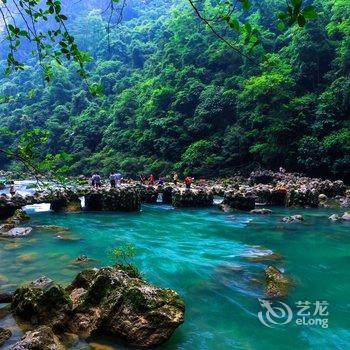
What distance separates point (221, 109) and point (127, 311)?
35257 mm

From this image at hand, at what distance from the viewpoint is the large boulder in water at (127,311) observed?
6.52 meters

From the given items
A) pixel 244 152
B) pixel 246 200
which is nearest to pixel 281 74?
pixel 244 152

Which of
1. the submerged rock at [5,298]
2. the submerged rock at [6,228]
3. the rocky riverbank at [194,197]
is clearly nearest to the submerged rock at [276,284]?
the submerged rock at [5,298]

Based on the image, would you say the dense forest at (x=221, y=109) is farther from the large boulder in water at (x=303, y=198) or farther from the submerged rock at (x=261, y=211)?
the submerged rock at (x=261, y=211)

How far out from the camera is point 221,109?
132ft

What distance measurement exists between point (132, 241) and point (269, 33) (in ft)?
123

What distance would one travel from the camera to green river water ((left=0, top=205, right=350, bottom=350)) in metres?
7.30

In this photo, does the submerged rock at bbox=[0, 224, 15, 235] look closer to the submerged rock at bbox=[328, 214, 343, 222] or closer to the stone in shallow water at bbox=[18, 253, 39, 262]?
the stone in shallow water at bbox=[18, 253, 39, 262]

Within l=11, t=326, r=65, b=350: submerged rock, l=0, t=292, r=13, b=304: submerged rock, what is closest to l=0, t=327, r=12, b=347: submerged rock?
l=11, t=326, r=65, b=350: submerged rock

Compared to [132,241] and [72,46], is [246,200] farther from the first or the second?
[72,46]

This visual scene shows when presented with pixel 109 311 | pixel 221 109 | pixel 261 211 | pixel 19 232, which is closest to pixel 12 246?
pixel 19 232

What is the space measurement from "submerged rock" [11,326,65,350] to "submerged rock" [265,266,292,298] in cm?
506

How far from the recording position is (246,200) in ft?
74.7

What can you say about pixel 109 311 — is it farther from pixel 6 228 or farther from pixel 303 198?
pixel 303 198
